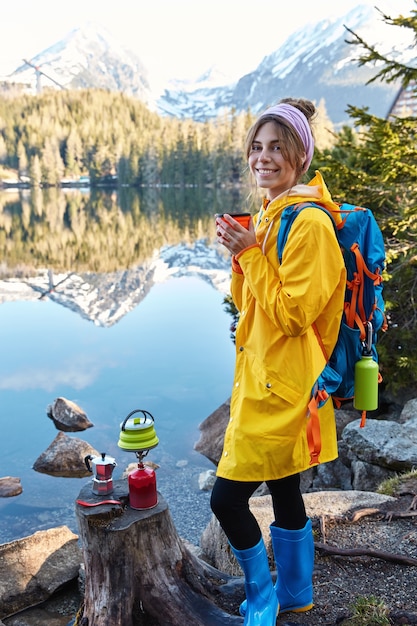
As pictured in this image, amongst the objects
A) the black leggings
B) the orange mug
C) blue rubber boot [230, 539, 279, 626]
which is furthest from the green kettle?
the orange mug

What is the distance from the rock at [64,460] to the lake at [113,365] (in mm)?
177

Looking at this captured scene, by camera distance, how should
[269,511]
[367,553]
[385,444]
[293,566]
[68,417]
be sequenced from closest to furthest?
[293,566], [367,553], [269,511], [385,444], [68,417]

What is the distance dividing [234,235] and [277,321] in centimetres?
41

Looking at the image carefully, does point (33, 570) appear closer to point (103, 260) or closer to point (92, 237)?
point (103, 260)

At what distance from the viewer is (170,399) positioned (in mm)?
11453

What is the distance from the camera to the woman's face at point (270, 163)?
104 inches

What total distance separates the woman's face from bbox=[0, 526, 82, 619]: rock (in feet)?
13.1

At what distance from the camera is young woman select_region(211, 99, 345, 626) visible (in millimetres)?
2430

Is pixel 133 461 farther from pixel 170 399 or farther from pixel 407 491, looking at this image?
pixel 407 491

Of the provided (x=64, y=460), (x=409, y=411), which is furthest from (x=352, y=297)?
(x=64, y=460)

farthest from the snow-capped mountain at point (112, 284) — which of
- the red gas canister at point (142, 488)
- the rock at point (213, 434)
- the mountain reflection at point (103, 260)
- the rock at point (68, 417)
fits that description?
the red gas canister at point (142, 488)

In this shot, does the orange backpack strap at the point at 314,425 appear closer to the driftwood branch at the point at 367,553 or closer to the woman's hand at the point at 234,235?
the woman's hand at the point at 234,235

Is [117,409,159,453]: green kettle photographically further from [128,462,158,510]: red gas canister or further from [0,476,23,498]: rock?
[0,476,23,498]: rock

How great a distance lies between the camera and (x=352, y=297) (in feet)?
8.93
